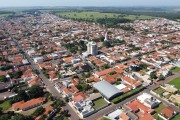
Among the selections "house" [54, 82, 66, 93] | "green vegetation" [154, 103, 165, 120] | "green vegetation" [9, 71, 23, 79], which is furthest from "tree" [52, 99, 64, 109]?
"green vegetation" [9, 71, 23, 79]

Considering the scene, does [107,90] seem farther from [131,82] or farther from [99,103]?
[131,82]

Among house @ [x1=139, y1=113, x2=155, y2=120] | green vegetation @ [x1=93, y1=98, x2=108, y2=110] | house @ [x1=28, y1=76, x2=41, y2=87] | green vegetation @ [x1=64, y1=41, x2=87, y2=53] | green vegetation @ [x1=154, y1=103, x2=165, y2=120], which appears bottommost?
green vegetation @ [x1=154, y1=103, x2=165, y2=120]

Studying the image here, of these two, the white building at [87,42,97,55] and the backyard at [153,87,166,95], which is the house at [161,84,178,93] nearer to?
the backyard at [153,87,166,95]

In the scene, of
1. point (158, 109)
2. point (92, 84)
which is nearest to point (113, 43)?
point (92, 84)

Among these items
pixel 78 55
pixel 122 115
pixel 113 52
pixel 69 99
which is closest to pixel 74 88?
pixel 69 99

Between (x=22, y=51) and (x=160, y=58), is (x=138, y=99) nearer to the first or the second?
(x=160, y=58)

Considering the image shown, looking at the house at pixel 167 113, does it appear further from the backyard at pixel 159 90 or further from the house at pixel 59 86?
the house at pixel 59 86
